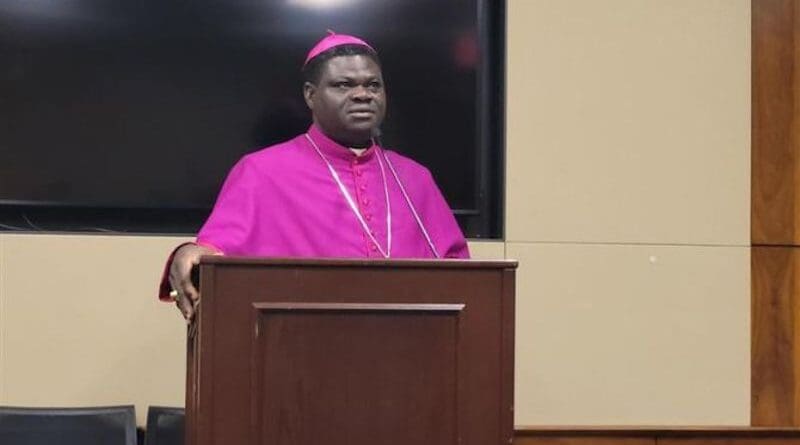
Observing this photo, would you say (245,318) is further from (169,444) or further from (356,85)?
(169,444)

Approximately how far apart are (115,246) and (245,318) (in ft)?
4.68

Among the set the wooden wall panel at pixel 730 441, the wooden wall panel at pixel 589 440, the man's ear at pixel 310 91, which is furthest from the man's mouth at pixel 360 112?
the wooden wall panel at pixel 730 441

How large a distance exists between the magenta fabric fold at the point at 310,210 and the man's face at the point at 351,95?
0.24 feet

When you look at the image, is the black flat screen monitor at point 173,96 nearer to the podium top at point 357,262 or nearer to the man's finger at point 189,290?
the man's finger at point 189,290

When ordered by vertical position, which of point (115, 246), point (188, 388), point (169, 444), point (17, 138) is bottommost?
point (169, 444)

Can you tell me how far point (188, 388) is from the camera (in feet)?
8.51

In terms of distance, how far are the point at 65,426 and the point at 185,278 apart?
3.89 ft

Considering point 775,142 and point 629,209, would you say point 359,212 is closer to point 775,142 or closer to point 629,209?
point 629,209

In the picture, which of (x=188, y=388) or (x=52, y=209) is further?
(x=52, y=209)

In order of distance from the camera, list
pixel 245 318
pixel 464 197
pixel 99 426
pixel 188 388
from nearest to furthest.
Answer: pixel 245 318 < pixel 188 388 < pixel 99 426 < pixel 464 197

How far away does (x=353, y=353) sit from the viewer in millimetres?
2361

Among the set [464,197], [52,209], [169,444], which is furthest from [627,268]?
[52,209]

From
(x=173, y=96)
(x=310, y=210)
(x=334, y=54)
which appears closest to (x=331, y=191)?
(x=310, y=210)

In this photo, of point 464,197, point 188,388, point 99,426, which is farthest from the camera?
point 464,197
